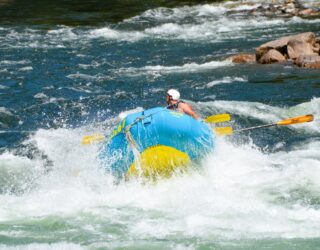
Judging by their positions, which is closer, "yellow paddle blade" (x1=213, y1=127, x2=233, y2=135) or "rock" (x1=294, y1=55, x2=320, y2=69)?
"yellow paddle blade" (x1=213, y1=127, x2=233, y2=135)

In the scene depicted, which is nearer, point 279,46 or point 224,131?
point 224,131

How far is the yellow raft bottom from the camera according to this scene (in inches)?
350

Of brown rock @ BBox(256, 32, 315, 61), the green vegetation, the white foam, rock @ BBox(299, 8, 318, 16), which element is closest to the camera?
the white foam

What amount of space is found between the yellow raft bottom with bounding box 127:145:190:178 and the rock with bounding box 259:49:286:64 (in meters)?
8.32

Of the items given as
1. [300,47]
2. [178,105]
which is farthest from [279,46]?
[178,105]

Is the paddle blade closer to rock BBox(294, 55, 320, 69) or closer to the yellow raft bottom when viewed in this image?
the yellow raft bottom

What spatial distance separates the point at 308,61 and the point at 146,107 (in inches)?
186

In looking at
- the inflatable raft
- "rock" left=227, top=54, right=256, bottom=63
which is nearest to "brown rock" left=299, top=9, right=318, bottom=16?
"rock" left=227, top=54, right=256, bottom=63

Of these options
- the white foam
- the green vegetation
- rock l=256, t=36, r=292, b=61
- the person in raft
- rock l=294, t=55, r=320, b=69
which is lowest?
the person in raft

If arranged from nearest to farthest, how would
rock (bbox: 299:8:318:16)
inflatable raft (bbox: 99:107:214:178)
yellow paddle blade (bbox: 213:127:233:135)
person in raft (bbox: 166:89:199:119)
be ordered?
inflatable raft (bbox: 99:107:214:178), person in raft (bbox: 166:89:199:119), yellow paddle blade (bbox: 213:127:233:135), rock (bbox: 299:8:318:16)

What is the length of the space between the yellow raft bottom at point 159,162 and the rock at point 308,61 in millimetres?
7901

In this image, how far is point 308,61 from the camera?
1614 centimetres

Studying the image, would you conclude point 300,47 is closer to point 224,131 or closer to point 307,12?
point 307,12

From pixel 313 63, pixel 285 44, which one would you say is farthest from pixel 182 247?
pixel 285 44
